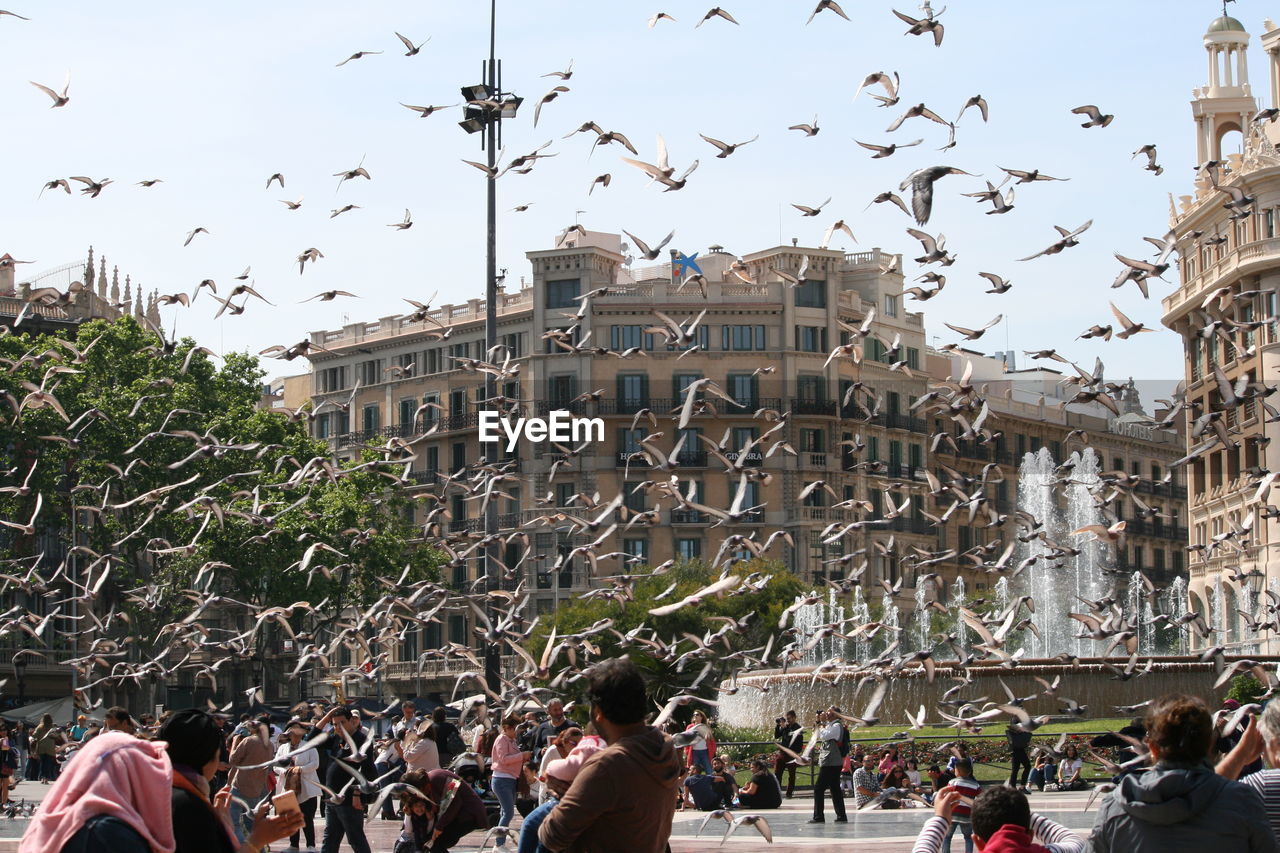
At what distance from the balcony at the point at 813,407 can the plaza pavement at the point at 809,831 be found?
56.0 metres

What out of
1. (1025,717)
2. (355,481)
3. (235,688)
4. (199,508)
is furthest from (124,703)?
(1025,717)

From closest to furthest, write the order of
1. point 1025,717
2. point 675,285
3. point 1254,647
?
point 1025,717 < point 1254,647 < point 675,285

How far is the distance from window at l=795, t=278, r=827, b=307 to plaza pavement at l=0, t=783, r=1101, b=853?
5812 cm

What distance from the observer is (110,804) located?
17.9ft

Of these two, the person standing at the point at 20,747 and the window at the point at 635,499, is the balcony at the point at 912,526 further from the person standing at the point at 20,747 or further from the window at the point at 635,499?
the person standing at the point at 20,747

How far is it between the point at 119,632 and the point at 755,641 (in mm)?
21669

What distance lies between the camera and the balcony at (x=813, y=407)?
8238 centimetres

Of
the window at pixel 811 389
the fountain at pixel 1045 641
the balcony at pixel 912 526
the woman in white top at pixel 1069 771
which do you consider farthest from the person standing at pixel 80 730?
the balcony at pixel 912 526

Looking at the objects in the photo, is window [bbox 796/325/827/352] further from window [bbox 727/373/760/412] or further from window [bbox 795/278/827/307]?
window [bbox 727/373/760/412]

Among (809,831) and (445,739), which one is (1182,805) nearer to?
(809,831)

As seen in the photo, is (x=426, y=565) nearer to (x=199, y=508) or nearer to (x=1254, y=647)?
(x=1254, y=647)

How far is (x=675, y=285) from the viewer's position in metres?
83.8

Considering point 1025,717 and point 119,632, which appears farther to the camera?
point 119,632

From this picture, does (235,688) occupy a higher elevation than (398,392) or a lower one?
lower
